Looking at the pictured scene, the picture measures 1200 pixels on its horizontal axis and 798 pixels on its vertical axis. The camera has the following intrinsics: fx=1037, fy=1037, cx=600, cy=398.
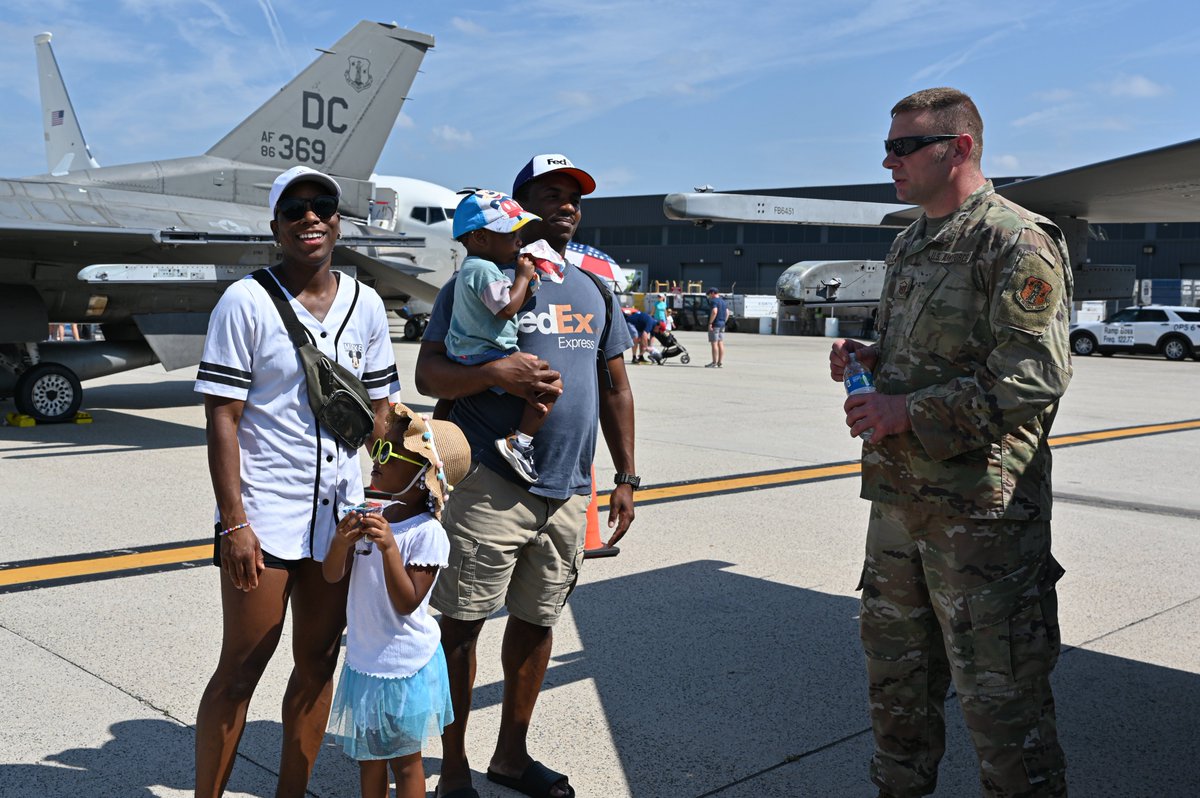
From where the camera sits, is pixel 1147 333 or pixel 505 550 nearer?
pixel 505 550

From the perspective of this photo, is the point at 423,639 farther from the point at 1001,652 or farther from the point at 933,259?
the point at 933,259

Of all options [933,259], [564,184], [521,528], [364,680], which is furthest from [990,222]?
[364,680]

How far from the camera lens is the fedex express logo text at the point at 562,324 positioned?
336 cm

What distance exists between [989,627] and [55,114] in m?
26.4

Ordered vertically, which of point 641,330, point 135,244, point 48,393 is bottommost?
point 48,393

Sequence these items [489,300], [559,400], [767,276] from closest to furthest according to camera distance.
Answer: [489,300], [559,400], [767,276]

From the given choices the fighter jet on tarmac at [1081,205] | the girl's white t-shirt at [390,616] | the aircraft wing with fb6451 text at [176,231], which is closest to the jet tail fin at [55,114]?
the aircraft wing with fb6451 text at [176,231]

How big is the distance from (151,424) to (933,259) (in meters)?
11.5

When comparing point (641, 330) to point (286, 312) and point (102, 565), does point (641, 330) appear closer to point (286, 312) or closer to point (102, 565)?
point (102, 565)

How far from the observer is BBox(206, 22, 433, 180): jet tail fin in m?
14.2

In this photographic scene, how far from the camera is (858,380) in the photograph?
3014 millimetres

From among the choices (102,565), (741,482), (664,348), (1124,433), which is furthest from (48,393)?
(664,348)

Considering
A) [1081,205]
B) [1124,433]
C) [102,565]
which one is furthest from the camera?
[1124,433]

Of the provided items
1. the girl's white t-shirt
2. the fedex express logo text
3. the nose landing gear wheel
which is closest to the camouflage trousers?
the fedex express logo text
